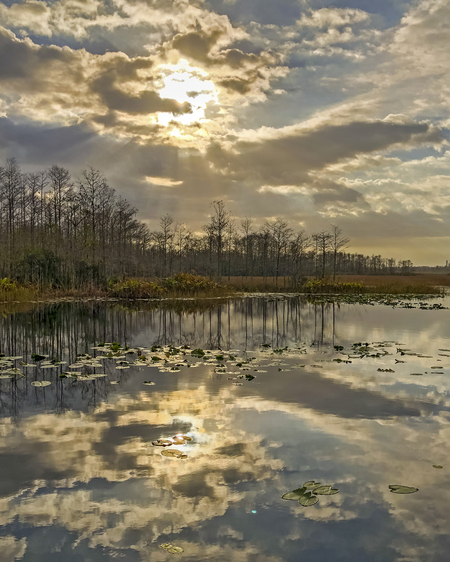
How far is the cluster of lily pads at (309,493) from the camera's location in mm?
4336

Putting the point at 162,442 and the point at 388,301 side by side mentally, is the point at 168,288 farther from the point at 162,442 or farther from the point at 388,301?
the point at 162,442

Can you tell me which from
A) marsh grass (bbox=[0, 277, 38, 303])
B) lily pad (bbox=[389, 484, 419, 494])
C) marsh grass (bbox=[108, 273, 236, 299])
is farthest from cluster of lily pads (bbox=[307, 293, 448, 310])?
lily pad (bbox=[389, 484, 419, 494])

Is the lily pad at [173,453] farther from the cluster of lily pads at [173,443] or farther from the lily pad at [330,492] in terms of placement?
the lily pad at [330,492]

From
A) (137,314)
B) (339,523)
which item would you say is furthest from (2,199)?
(339,523)

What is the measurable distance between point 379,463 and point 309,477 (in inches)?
37.8

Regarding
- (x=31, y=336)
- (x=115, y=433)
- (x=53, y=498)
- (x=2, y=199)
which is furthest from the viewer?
(x=2, y=199)

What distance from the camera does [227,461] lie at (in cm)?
521

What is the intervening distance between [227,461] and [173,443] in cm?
85

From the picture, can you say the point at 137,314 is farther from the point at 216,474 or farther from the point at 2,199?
the point at 2,199

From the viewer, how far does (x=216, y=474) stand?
16.0ft

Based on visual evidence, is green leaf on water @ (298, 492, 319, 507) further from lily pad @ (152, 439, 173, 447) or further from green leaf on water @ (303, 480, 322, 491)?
lily pad @ (152, 439, 173, 447)

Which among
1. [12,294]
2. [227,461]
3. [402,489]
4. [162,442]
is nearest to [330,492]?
[402,489]

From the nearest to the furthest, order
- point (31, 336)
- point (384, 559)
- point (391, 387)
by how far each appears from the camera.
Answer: point (384, 559) → point (391, 387) → point (31, 336)

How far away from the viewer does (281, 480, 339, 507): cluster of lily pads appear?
14.2 ft
